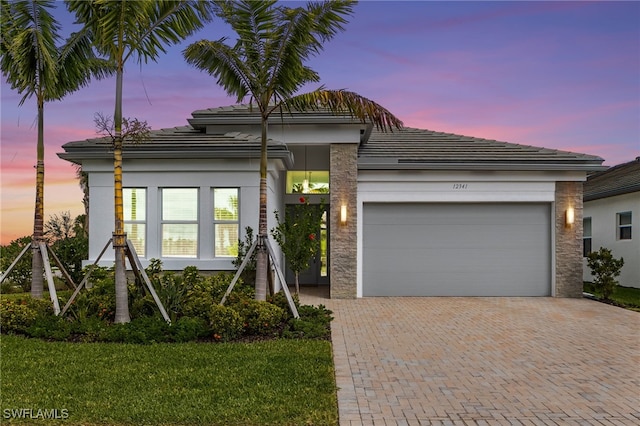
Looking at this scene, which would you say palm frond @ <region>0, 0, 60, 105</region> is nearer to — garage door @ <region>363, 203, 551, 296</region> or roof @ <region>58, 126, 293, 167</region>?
roof @ <region>58, 126, 293, 167</region>

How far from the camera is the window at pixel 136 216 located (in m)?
12.5

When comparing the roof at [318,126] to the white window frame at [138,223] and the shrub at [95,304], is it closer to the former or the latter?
the white window frame at [138,223]

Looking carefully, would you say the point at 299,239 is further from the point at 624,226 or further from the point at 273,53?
the point at 624,226

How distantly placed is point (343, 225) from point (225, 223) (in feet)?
10.8

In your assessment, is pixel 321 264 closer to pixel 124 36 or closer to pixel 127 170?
pixel 127 170

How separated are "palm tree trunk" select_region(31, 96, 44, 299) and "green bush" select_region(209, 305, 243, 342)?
3.89 metres

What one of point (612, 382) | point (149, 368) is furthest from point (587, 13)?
point (149, 368)

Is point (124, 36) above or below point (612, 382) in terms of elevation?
above

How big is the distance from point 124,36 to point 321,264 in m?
10.2

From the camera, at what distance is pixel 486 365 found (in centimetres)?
712

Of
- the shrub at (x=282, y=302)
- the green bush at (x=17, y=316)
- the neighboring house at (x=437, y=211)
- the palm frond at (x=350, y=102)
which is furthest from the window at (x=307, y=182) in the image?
the green bush at (x=17, y=316)

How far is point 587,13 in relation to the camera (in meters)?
12.9

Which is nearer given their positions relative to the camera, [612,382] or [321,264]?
[612,382]

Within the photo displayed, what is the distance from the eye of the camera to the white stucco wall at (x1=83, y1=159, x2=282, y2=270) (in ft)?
40.4
